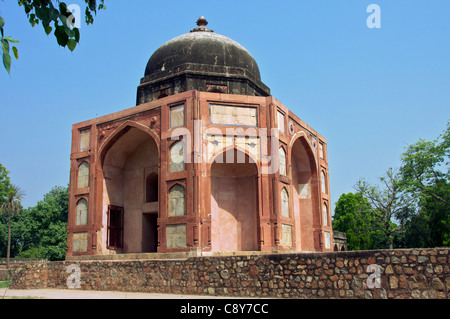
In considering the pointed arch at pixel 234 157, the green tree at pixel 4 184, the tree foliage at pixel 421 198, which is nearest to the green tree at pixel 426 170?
the tree foliage at pixel 421 198

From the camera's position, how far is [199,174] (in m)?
12.9

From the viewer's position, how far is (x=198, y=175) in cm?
1286

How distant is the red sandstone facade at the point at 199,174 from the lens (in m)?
13.0

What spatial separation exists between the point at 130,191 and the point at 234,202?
13.3ft

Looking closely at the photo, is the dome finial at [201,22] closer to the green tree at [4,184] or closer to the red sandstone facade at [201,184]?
the red sandstone facade at [201,184]

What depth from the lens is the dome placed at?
1598 centimetres

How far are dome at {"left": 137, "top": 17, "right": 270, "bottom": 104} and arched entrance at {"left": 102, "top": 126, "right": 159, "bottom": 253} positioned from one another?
2037mm

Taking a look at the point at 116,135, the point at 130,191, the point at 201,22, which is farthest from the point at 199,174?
the point at 201,22

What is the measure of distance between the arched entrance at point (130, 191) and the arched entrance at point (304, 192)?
5.35 meters

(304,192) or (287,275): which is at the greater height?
(304,192)

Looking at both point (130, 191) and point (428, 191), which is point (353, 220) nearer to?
point (428, 191)

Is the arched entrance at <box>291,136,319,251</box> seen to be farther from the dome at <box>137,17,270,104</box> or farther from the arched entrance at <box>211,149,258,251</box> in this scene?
the dome at <box>137,17,270,104</box>

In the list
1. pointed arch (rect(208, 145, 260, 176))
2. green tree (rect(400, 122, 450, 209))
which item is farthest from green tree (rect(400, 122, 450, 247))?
pointed arch (rect(208, 145, 260, 176))
